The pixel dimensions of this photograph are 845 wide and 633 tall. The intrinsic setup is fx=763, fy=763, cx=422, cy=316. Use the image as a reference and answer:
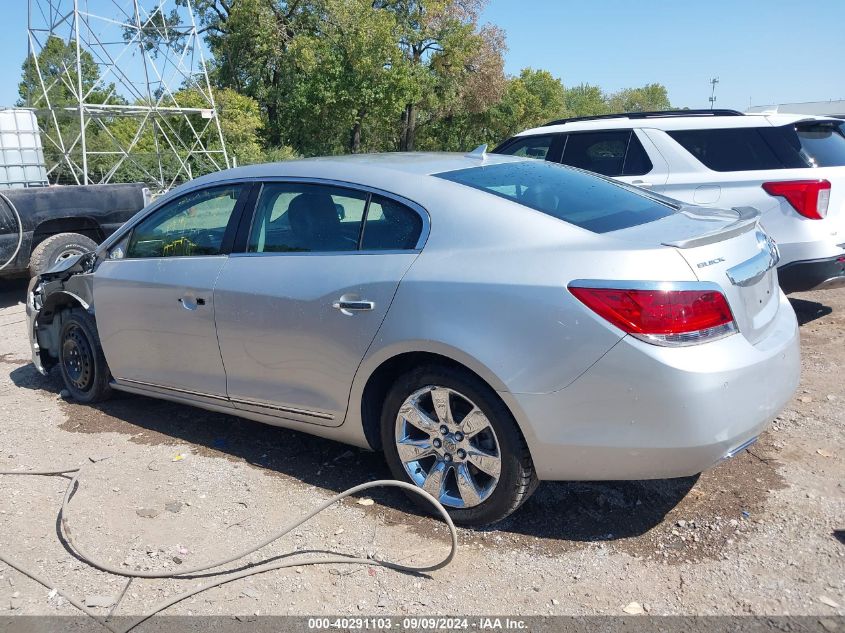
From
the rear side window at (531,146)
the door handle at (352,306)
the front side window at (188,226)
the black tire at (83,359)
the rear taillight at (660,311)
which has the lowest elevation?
the black tire at (83,359)

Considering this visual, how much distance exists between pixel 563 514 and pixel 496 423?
694 mm

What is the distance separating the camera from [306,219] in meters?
4.06

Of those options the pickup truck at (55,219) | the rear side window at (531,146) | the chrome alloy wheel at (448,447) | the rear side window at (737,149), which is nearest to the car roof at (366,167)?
the chrome alloy wheel at (448,447)

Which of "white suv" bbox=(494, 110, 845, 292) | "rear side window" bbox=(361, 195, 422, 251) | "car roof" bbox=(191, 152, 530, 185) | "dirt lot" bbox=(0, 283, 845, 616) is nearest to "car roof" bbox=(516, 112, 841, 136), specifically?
"white suv" bbox=(494, 110, 845, 292)

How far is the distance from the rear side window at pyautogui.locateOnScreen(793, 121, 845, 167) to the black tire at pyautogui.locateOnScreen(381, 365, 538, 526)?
4319 mm

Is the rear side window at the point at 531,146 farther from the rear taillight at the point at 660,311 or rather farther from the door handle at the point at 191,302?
the rear taillight at the point at 660,311

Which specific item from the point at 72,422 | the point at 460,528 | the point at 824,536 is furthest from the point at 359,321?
the point at 72,422

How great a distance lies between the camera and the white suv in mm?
6012

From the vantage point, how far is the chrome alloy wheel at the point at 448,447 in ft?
11.1

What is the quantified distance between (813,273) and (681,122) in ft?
6.19

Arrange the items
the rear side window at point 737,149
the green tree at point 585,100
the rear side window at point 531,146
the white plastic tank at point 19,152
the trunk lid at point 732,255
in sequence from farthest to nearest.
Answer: the green tree at point 585,100 < the white plastic tank at point 19,152 < the rear side window at point 531,146 < the rear side window at point 737,149 < the trunk lid at point 732,255

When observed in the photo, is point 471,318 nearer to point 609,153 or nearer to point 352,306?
point 352,306

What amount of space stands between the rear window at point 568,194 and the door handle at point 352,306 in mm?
740

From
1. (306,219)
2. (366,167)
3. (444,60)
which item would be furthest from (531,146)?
(444,60)
